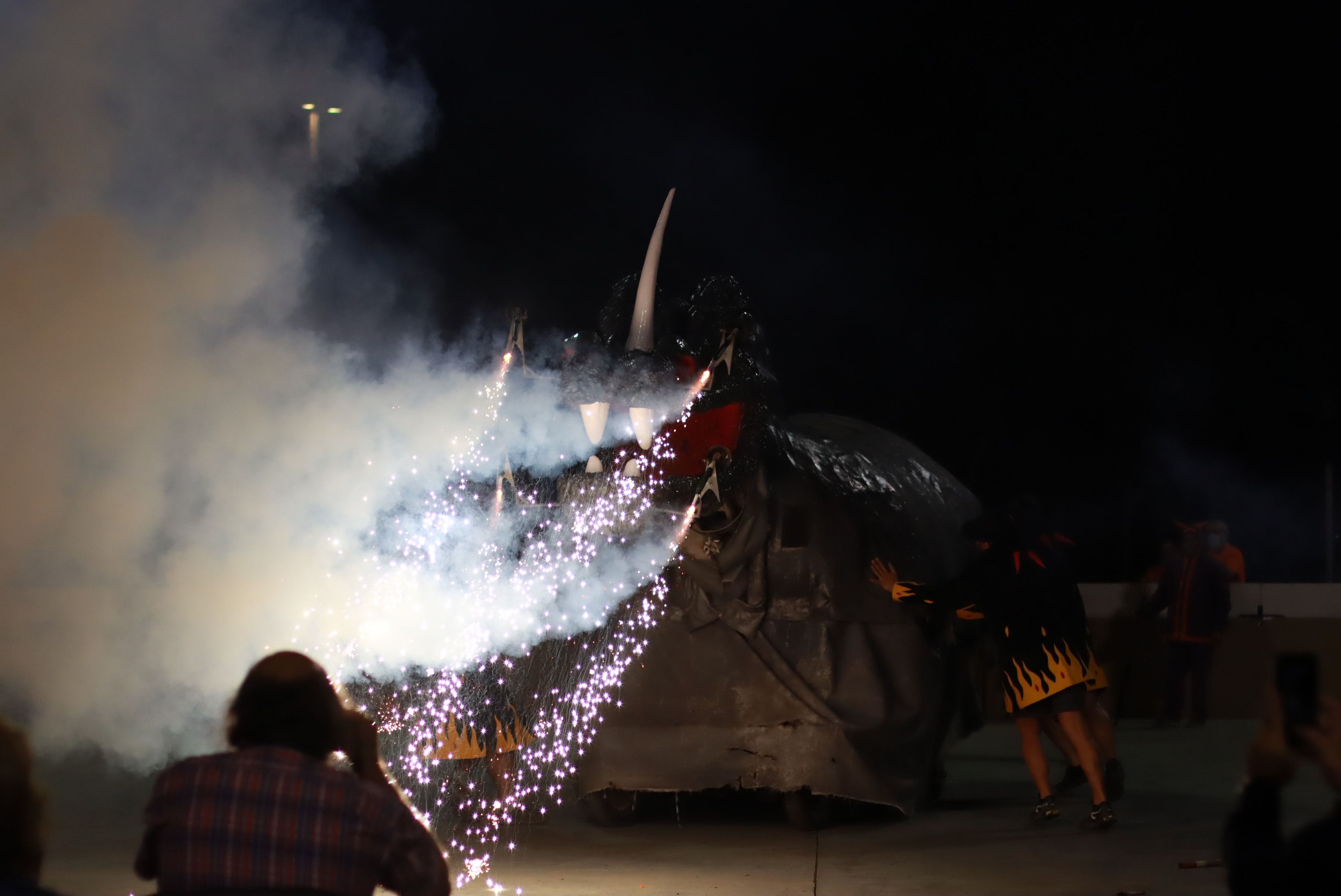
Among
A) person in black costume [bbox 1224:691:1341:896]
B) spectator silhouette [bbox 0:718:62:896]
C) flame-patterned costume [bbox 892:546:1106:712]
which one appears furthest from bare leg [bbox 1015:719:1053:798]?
spectator silhouette [bbox 0:718:62:896]

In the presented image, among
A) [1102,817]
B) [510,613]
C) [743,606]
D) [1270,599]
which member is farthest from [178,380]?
[1270,599]

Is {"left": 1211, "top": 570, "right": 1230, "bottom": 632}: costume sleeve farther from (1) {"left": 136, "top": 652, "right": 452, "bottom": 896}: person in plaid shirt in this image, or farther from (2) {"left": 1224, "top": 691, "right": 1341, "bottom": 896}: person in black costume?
(1) {"left": 136, "top": 652, "right": 452, "bottom": 896}: person in plaid shirt

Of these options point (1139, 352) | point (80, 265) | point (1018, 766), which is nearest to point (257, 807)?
point (80, 265)

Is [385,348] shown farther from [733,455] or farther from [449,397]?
[733,455]

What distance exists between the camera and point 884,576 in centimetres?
699

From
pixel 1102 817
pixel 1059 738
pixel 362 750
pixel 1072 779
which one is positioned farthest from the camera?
pixel 1059 738

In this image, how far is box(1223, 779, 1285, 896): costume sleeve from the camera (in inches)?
93.2

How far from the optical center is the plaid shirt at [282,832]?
2723 millimetres

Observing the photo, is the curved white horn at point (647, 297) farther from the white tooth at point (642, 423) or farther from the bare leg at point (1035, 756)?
the bare leg at point (1035, 756)

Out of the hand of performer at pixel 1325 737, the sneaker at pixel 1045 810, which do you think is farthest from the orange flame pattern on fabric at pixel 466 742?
the hand of performer at pixel 1325 737

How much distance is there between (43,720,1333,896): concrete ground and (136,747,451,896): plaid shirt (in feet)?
10.1

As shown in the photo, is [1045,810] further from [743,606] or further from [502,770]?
[502,770]

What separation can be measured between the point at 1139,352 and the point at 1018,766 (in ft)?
27.1

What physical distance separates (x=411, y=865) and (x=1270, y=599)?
11.1 metres
